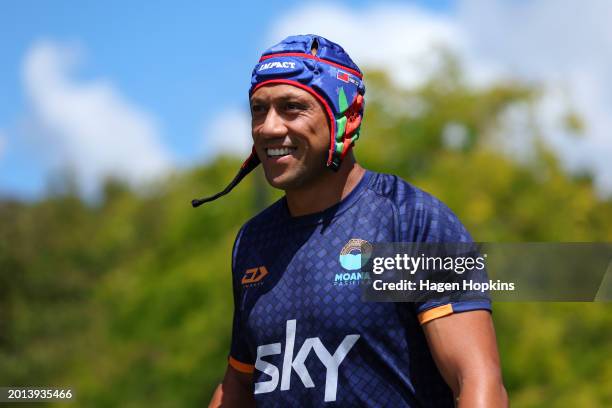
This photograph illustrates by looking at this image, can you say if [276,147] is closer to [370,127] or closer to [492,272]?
[492,272]

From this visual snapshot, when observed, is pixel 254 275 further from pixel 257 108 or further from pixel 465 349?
pixel 465 349

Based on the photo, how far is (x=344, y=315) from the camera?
3547mm

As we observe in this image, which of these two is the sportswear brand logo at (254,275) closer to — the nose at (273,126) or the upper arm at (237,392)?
the upper arm at (237,392)

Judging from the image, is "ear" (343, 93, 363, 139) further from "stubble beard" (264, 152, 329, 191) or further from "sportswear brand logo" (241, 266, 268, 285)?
"sportswear brand logo" (241, 266, 268, 285)

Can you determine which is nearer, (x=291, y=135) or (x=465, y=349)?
(x=465, y=349)

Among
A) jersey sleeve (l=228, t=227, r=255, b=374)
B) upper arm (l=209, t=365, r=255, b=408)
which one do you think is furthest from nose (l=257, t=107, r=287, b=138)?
upper arm (l=209, t=365, r=255, b=408)

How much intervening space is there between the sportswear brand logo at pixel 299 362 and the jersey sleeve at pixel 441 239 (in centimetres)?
29

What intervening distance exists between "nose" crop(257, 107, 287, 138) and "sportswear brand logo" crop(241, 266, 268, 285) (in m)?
0.54

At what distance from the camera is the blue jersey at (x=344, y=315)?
3.49m

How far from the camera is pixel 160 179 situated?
42812 millimetres

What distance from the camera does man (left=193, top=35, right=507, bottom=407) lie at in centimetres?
339

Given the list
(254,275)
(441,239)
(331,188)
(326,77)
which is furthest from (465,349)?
(326,77)

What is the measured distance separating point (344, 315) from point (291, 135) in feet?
2.27

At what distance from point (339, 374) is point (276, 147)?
0.87 metres
